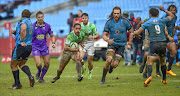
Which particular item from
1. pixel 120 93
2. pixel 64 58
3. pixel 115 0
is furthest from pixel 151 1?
pixel 120 93

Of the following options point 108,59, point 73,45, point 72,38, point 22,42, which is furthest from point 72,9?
point 22,42

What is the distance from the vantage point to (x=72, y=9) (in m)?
33.5

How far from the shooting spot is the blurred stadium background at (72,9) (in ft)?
91.2

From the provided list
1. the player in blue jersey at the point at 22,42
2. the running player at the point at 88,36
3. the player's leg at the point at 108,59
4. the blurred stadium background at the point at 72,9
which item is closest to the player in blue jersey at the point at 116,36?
the player's leg at the point at 108,59

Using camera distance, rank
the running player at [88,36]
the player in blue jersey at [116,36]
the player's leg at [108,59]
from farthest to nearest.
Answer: the running player at [88,36] < the player in blue jersey at [116,36] < the player's leg at [108,59]

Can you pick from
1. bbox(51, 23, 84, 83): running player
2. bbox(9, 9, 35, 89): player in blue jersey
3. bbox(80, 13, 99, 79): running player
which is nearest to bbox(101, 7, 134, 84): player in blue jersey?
bbox(51, 23, 84, 83): running player

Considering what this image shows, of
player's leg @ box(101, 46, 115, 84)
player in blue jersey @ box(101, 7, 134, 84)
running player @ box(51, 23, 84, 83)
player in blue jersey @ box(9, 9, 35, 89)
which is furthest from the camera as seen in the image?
running player @ box(51, 23, 84, 83)

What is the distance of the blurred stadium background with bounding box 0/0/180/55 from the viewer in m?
27.8

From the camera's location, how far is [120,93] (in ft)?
28.1

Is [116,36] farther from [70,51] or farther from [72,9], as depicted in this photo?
[72,9]

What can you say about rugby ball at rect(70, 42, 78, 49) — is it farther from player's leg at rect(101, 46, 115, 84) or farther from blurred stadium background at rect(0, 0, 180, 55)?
blurred stadium background at rect(0, 0, 180, 55)

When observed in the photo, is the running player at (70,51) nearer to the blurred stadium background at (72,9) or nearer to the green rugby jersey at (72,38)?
the green rugby jersey at (72,38)

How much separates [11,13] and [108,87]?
28390 mm

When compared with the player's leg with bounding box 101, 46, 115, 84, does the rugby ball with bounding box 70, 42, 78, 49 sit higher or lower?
higher
